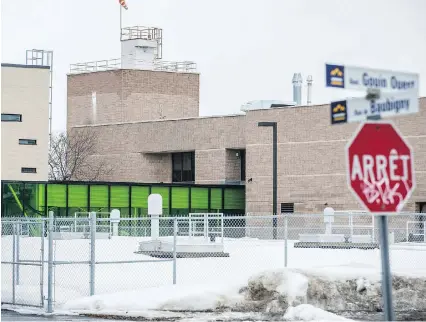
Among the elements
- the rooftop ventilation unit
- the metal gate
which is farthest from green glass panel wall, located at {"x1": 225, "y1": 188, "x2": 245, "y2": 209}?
the metal gate

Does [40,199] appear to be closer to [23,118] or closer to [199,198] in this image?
[23,118]

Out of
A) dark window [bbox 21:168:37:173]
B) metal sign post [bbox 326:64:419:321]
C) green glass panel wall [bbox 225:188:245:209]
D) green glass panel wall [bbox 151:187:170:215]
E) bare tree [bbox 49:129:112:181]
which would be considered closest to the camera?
metal sign post [bbox 326:64:419:321]

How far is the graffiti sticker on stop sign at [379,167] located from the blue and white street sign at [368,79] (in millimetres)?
460

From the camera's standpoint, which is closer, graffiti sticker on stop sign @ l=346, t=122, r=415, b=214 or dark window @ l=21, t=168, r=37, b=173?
graffiti sticker on stop sign @ l=346, t=122, r=415, b=214

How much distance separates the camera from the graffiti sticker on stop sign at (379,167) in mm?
9188

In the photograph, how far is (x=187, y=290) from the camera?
21.3 meters

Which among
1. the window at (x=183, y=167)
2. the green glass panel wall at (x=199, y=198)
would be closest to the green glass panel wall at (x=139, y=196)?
the green glass panel wall at (x=199, y=198)

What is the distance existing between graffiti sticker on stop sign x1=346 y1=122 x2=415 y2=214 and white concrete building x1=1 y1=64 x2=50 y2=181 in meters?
45.6

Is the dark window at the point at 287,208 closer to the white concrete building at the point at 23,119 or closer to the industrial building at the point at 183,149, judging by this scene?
the industrial building at the point at 183,149

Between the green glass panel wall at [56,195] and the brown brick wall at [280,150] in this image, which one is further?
the brown brick wall at [280,150]

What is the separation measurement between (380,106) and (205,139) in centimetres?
6538

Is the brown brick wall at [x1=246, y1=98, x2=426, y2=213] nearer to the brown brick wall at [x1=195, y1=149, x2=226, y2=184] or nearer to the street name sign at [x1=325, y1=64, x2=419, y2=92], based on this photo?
the brown brick wall at [x1=195, y1=149, x2=226, y2=184]

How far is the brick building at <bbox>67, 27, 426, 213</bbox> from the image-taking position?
66.1 metres

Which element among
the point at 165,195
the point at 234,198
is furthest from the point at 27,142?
the point at 234,198
